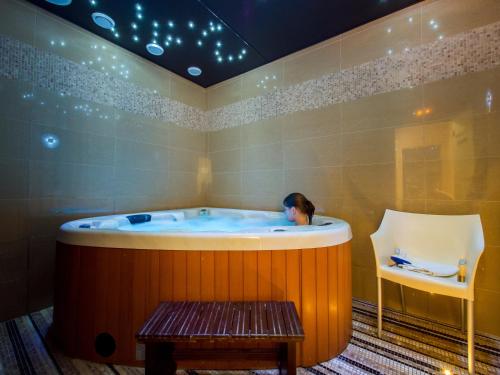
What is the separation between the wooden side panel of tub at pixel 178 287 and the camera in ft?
3.58

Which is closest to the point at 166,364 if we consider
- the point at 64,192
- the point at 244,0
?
the point at 64,192

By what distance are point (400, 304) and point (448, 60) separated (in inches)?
69.2

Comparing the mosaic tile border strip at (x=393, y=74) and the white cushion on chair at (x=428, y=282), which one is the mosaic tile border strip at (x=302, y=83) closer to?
the mosaic tile border strip at (x=393, y=74)

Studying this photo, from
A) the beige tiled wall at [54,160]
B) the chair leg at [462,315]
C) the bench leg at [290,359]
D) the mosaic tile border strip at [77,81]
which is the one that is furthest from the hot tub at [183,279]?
the mosaic tile border strip at [77,81]

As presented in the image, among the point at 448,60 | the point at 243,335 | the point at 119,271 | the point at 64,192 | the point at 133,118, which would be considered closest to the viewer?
the point at 243,335

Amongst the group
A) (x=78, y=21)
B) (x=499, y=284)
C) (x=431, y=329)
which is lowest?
(x=431, y=329)

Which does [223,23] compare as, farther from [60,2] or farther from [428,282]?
[428,282]

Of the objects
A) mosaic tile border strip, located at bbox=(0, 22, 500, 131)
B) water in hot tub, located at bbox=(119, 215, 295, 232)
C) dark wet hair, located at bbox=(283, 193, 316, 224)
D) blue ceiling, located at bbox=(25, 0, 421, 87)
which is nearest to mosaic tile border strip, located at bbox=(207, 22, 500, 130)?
mosaic tile border strip, located at bbox=(0, 22, 500, 131)

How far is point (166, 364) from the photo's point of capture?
1.00 metres

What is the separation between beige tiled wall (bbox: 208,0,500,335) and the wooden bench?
1231 millimetres

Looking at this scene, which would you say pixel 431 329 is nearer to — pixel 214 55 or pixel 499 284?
pixel 499 284

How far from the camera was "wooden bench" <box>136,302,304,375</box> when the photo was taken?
78cm

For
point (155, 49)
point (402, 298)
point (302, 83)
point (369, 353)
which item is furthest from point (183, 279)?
point (155, 49)

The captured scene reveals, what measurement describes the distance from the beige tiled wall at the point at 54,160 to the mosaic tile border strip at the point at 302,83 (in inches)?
3.1
